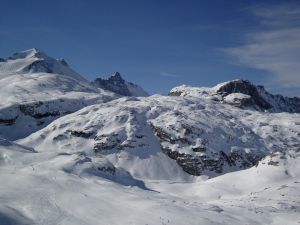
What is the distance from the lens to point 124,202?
3462 centimetres

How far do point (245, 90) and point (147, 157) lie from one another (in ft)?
Answer: 226

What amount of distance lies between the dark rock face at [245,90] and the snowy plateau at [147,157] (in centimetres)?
37

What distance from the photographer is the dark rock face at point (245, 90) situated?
138 m

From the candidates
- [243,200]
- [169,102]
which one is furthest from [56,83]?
[243,200]

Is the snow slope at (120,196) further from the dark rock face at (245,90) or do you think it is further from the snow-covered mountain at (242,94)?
the dark rock face at (245,90)

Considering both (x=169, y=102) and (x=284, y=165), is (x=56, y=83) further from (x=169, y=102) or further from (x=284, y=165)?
(x=284, y=165)

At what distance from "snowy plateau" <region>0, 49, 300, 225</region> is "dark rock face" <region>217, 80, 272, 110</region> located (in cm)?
37

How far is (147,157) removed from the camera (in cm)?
8162

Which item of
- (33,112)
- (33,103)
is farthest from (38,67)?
(33,112)

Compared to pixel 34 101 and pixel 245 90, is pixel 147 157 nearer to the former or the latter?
pixel 34 101

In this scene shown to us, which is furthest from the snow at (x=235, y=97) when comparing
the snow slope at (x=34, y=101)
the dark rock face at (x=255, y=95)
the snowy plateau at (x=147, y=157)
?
the snow slope at (x=34, y=101)

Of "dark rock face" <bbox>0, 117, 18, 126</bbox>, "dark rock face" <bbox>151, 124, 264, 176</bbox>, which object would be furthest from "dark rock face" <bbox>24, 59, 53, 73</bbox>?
"dark rock face" <bbox>151, 124, 264, 176</bbox>

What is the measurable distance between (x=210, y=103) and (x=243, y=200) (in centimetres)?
7428

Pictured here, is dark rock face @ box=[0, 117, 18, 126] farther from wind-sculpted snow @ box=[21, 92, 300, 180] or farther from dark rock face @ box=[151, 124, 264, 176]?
dark rock face @ box=[151, 124, 264, 176]
